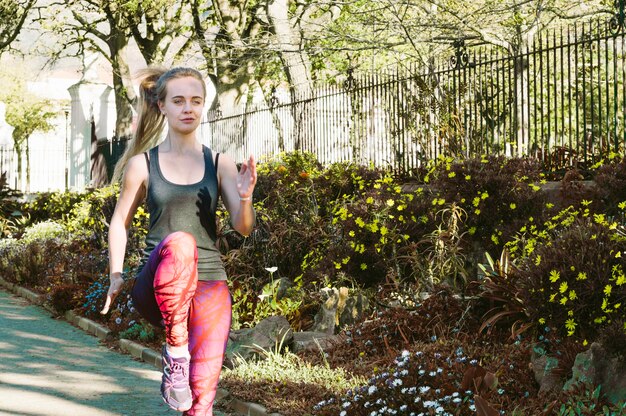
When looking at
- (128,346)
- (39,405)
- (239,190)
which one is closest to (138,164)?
(239,190)

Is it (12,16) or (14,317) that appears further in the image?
(12,16)

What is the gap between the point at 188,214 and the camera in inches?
158

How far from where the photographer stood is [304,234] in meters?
11.3

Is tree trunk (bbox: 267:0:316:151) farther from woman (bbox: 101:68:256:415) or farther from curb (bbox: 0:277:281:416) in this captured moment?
woman (bbox: 101:68:256:415)

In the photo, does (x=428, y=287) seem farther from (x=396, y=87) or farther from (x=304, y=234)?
(x=396, y=87)

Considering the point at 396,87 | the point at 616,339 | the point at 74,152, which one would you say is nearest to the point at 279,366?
the point at 616,339

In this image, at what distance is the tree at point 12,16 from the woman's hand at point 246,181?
22709 millimetres

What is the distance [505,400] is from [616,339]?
0.79 m

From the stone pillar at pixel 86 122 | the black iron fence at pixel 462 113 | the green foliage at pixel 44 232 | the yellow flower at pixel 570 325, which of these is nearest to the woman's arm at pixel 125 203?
the yellow flower at pixel 570 325

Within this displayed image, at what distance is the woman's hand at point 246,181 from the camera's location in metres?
3.87

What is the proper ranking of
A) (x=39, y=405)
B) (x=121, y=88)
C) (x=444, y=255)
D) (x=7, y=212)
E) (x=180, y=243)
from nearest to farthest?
(x=180, y=243) < (x=39, y=405) < (x=444, y=255) < (x=7, y=212) < (x=121, y=88)

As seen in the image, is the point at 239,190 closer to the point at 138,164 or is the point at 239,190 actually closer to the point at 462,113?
the point at 138,164

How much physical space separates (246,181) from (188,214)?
32 cm

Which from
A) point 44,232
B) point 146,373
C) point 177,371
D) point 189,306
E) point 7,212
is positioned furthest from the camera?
point 7,212
